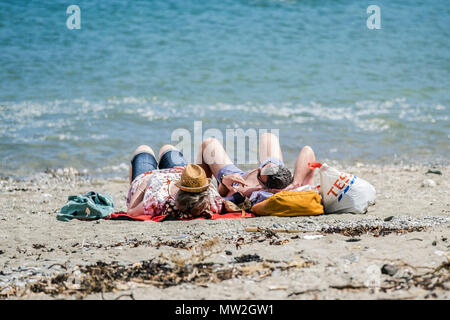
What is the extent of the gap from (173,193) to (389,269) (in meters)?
2.59

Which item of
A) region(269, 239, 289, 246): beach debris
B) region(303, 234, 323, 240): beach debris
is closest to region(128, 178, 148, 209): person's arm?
region(269, 239, 289, 246): beach debris

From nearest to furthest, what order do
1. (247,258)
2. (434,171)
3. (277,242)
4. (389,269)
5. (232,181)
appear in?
(389,269) → (247,258) → (277,242) → (232,181) → (434,171)

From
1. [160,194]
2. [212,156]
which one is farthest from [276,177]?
[160,194]

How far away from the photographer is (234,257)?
12.3 feet

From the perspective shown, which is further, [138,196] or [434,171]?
[434,171]

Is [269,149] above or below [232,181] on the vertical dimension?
above

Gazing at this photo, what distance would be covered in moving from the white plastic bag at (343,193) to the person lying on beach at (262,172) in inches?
15.8

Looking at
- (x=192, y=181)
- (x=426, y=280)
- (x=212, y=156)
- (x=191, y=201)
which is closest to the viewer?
(x=426, y=280)

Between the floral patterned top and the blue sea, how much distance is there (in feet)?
10.3

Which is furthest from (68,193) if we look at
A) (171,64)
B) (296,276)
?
(171,64)

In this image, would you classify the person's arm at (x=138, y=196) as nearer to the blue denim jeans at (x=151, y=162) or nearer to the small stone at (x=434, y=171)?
the blue denim jeans at (x=151, y=162)

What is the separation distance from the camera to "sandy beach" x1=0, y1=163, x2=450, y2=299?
3158mm

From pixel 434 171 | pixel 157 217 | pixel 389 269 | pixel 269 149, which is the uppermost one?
pixel 269 149

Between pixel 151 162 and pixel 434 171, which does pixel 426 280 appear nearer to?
pixel 151 162
